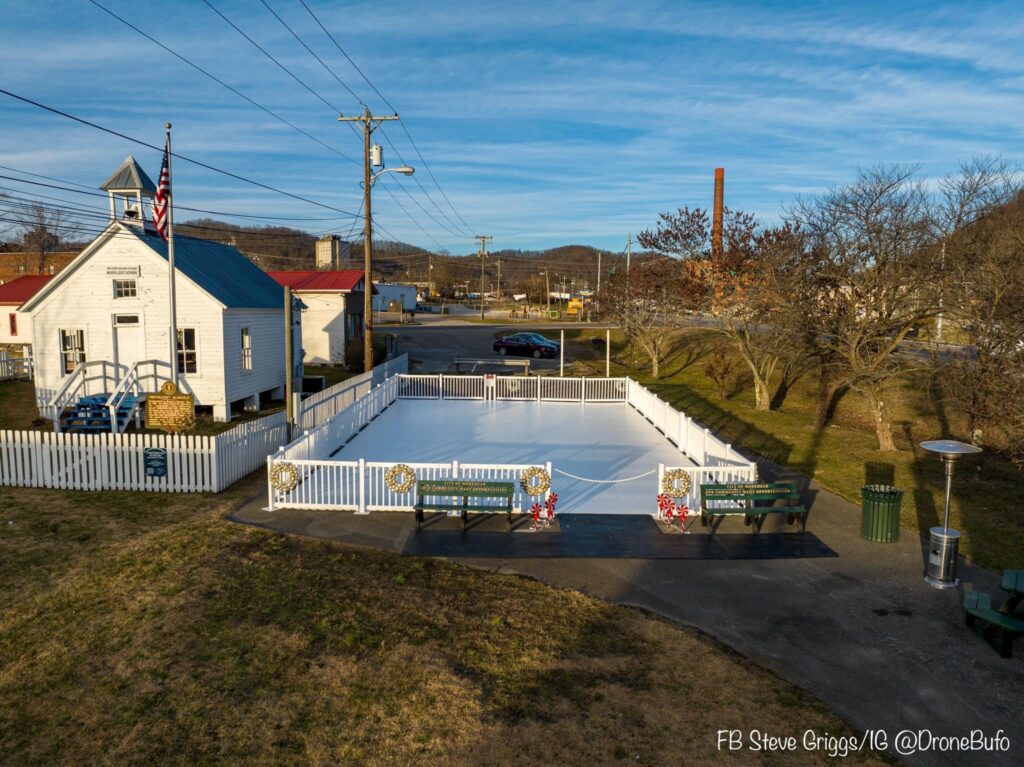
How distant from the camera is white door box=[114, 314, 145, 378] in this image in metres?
21.5

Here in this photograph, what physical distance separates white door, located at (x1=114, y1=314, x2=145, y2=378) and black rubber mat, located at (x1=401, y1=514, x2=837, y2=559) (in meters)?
14.3

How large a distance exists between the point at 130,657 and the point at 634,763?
17.6 ft

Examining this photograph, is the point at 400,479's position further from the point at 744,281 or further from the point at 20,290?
the point at 20,290

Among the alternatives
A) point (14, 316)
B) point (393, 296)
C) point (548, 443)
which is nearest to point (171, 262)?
point (548, 443)

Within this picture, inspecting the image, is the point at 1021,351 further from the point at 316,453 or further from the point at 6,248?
the point at 6,248

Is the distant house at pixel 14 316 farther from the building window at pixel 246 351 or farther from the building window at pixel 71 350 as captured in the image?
the building window at pixel 246 351

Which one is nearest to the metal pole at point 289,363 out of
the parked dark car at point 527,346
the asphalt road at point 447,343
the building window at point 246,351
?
the building window at point 246,351

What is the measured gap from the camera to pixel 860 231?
19031mm

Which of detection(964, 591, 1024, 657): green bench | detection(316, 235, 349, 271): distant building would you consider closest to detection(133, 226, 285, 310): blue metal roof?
detection(316, 235, 349, 271): distant building

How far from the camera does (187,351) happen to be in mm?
21375

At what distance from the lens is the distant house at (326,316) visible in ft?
124

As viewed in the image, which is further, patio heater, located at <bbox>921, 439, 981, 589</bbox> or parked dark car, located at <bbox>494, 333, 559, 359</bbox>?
parked dark car, located at <bbox>494, 333, 559, 359</bbox>

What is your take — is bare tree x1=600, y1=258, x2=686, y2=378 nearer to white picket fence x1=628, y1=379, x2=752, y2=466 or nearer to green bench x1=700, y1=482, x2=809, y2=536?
white picket fence x1=628, y1=379, x2=752, y2=466

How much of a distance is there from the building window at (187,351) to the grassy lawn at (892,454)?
1656cm
